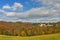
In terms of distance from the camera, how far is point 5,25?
2.74 m

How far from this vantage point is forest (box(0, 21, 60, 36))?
2738 millimetres

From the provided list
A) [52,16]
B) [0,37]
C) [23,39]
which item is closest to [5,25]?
[0,37]

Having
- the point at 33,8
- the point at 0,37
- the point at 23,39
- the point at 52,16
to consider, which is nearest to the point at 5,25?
the point at 0,37

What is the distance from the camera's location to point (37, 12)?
282 centimetres

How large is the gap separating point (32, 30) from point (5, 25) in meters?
0.49

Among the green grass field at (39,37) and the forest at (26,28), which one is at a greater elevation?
the forest at (26,28)

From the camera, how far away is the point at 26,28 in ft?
9.07

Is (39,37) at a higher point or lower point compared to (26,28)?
lower

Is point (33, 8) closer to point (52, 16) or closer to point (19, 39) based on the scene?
point (52, 16)

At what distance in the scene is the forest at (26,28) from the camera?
274 cm

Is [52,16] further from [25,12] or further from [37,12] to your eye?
[25,12]

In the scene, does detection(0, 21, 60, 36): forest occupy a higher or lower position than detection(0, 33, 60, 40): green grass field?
higher

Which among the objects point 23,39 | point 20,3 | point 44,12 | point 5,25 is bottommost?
point 23,39

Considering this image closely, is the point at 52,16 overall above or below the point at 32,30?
above
